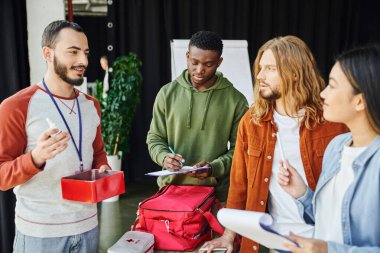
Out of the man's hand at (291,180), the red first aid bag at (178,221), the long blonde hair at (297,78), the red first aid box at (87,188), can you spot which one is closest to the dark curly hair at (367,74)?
the man's hand at (291,180)

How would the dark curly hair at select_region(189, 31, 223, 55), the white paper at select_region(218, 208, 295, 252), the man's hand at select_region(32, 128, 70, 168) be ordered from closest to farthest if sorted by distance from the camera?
the white paper at select_region(218, 208, 295, 252) < the man's hand at select_region(32, 128, 70, 168) < the dark curly hair at select_region(189, 31, 223, 55)

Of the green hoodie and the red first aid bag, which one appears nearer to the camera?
→ the red first aid bag

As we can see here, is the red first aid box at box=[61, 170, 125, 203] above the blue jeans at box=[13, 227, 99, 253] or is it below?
above

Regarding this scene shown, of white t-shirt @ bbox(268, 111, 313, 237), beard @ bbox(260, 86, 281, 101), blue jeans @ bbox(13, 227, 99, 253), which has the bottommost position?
blue jeans @ bbox(13, 227, 99, 253)

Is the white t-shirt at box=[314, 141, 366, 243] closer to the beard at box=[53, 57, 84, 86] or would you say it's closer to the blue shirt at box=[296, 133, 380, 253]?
the blue shirt at box=[296, 133, 380, 253]

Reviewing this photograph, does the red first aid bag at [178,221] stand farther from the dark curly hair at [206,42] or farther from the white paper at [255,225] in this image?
the dark curly hair at [206,42]

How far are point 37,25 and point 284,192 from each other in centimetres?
Result: 212

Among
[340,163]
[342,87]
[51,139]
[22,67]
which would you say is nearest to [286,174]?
[340,163]

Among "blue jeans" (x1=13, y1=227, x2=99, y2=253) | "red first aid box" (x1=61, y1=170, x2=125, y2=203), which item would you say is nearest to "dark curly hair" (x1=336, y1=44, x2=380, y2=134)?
"red first aid box" (x1=61, y1=170, x2=125, y2=203)

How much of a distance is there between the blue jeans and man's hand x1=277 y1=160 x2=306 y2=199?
87cm

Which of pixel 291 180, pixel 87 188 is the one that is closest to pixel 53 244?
pixel 87 188

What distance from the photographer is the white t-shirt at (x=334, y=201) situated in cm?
117

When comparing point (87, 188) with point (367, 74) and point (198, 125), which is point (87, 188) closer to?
point (198, 125)

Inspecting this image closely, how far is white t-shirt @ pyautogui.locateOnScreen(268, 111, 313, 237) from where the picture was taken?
1517mm
